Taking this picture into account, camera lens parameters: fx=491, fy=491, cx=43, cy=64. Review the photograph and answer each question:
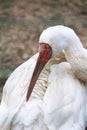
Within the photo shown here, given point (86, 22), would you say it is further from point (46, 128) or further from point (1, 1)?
point (46, 128)

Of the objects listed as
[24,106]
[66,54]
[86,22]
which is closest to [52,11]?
[86,22]

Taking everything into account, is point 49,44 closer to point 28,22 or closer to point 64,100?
point 64,100

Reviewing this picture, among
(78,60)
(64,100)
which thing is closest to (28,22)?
(78,60)

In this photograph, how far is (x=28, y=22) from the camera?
341cm

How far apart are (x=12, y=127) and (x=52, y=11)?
1.62 m

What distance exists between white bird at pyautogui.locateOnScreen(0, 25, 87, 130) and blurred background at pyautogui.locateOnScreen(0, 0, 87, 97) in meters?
0.66

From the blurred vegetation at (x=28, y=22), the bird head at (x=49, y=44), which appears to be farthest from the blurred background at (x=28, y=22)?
the bird head at (x=49, y=44)

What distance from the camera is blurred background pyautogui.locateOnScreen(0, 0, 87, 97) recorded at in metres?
3.05

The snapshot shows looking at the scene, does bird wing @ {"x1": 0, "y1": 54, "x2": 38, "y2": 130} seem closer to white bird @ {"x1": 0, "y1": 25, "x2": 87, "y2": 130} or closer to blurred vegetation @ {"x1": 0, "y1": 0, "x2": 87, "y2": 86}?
white bird @ {"x1": 0, "y1": 25, "x2": 87, "y2": 130}

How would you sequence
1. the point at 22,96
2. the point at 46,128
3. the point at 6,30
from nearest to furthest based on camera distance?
the point at 46,128
the point at 22,96
the point at 6,30

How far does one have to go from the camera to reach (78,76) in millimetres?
2201

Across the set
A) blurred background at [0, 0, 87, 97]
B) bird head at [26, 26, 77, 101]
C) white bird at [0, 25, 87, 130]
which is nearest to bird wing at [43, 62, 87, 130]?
white bird at [0, 25, 87, 130]

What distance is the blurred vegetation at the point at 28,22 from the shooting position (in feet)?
10.0

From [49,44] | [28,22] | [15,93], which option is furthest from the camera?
[28,22]
